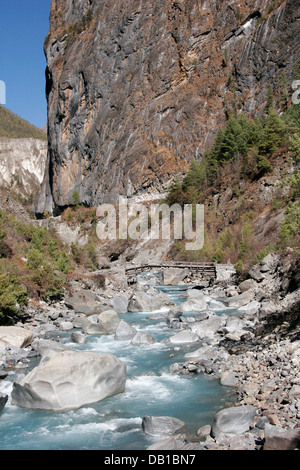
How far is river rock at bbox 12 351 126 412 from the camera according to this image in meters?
8.64

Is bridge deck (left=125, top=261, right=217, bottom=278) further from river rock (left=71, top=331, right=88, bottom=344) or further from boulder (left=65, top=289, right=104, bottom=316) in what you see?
river rock (left=71, top=331, right=88, bottom=344)

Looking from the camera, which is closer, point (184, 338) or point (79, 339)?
point (184, 338)

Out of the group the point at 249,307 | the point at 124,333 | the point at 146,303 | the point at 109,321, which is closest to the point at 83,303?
the point at 146,303

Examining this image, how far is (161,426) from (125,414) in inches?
48.4

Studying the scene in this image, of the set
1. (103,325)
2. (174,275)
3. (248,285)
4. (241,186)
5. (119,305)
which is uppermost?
(241,186)

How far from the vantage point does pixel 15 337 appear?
42.6 feet

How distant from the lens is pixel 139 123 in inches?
2601

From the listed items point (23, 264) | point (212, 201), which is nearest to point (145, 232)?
point (212, 201)

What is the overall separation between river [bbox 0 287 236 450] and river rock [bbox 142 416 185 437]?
0.14 metres

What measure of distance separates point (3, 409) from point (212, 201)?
3842 centimetres

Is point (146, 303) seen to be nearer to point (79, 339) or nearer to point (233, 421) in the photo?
point (79, 339)

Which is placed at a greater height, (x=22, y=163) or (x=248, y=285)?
(x=22, y=163)

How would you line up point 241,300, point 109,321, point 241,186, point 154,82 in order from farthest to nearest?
point 154,82
point 241,186
point 241,300
point 109,321

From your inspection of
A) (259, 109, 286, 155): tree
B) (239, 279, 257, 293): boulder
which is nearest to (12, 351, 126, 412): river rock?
(239, 279, 257, 293): boulder
